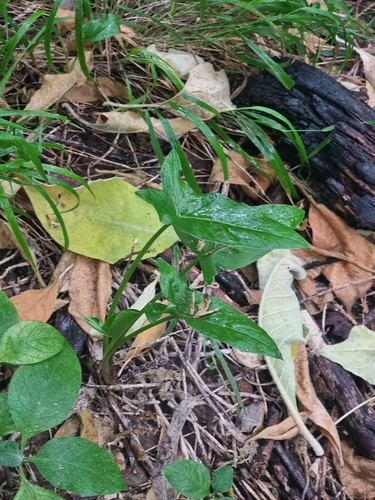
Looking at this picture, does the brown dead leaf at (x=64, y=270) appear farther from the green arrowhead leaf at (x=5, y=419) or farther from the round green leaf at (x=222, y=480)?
the round green leaf at (x=222, y=480)

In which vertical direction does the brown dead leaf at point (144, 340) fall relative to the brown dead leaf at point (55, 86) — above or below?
below

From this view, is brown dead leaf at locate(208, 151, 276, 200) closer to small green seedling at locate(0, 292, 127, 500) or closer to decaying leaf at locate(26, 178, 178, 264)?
decaying leaf at locate(26, 178, 178, 264)

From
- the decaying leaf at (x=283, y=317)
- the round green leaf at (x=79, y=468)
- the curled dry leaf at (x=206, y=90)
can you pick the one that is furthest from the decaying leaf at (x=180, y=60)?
the round green leaf at (x=79, y=468)

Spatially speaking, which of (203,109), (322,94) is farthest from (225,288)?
(322,94)

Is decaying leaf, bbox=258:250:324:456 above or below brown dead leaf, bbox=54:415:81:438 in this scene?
above

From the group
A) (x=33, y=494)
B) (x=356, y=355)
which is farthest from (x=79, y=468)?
(x=356, y=355)

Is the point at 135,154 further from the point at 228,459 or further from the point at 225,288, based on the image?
the point at 228,459

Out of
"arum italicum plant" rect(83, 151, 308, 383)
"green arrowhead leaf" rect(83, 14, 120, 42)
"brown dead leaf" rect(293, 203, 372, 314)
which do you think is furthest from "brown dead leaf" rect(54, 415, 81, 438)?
"green arrowhead leaf" rect(83, 14, 120, 42)
